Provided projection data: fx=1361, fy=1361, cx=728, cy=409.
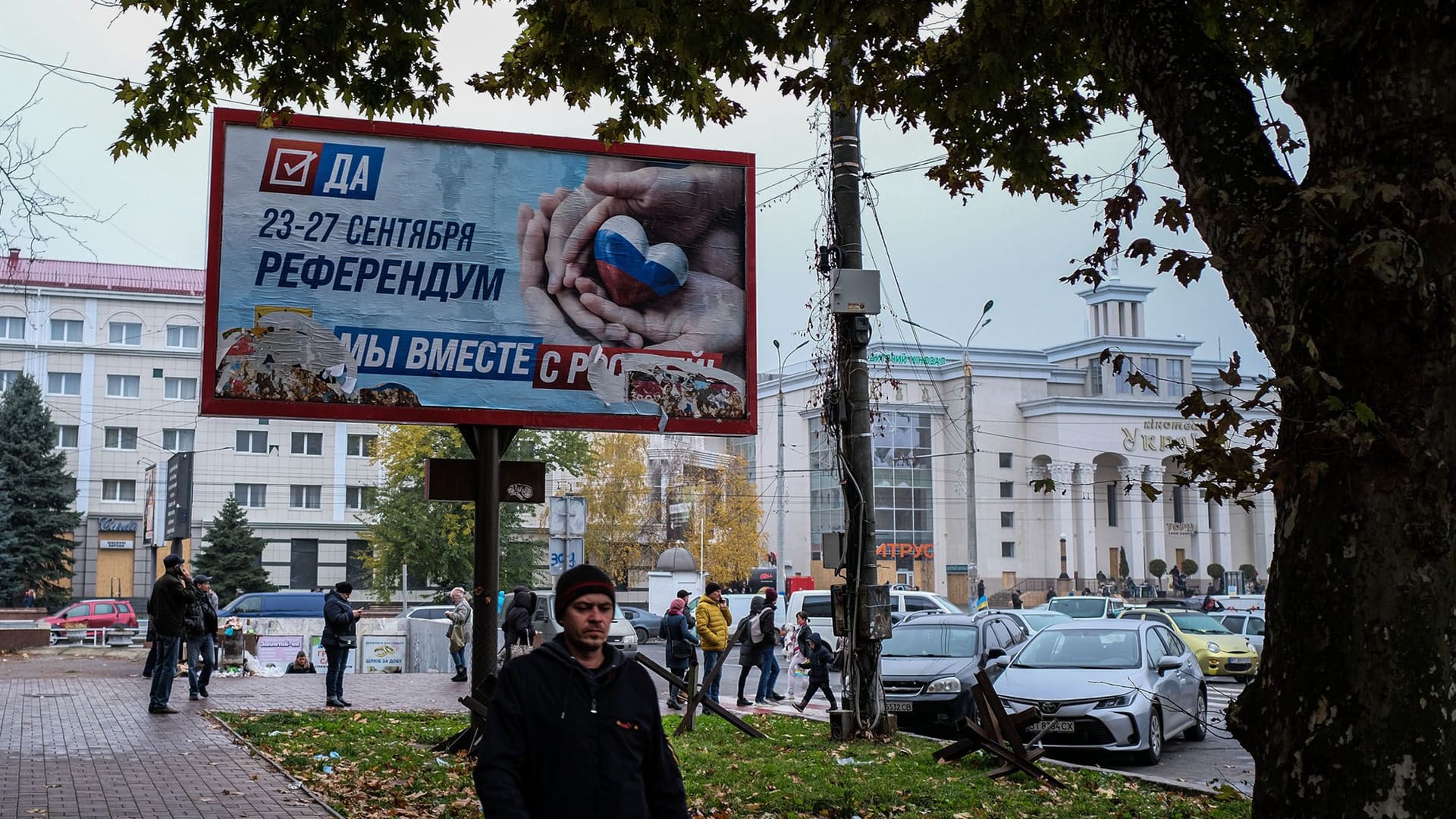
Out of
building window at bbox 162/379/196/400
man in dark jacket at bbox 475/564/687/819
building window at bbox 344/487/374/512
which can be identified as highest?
building window at bbox 162/379/196/400

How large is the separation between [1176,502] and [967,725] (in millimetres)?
83176

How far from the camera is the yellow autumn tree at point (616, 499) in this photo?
6425cm

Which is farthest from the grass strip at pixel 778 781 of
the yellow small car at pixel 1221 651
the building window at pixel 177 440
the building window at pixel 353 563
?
the building window at pixel 177 440

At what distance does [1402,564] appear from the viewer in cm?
529

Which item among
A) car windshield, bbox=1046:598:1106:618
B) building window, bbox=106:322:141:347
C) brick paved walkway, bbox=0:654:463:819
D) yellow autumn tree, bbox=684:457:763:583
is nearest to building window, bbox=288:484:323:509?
building window, bbox=106:322:141:347

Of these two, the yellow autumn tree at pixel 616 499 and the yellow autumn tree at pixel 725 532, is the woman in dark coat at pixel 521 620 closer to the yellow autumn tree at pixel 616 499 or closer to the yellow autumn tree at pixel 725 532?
the yellow autumn tree at pixel 616 499

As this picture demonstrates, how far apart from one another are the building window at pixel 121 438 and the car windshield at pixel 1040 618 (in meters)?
49.7

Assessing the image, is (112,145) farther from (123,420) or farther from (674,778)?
(123,420)

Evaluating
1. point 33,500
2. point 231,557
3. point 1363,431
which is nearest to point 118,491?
point 33,500

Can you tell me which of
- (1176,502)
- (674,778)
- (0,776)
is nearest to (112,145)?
(0,776)

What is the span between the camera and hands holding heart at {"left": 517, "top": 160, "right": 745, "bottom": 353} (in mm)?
14086

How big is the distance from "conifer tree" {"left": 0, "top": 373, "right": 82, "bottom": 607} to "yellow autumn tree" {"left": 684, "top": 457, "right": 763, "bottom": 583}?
2800 cm

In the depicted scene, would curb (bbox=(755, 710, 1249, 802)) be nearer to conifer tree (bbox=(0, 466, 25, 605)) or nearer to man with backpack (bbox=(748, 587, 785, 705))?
man with backpack (bbox=(748, 587, 785, 705))

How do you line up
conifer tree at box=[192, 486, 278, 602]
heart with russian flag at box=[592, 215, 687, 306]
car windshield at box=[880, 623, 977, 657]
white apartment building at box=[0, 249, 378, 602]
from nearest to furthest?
heart with russian flag at box=[592, 215, 687, 306] → car windshield at box=[880, 623, 977, 657] → conifer tree at box=[192, 486, 278, 602] → white apartment building at box=[0, 249, 378, 602]
